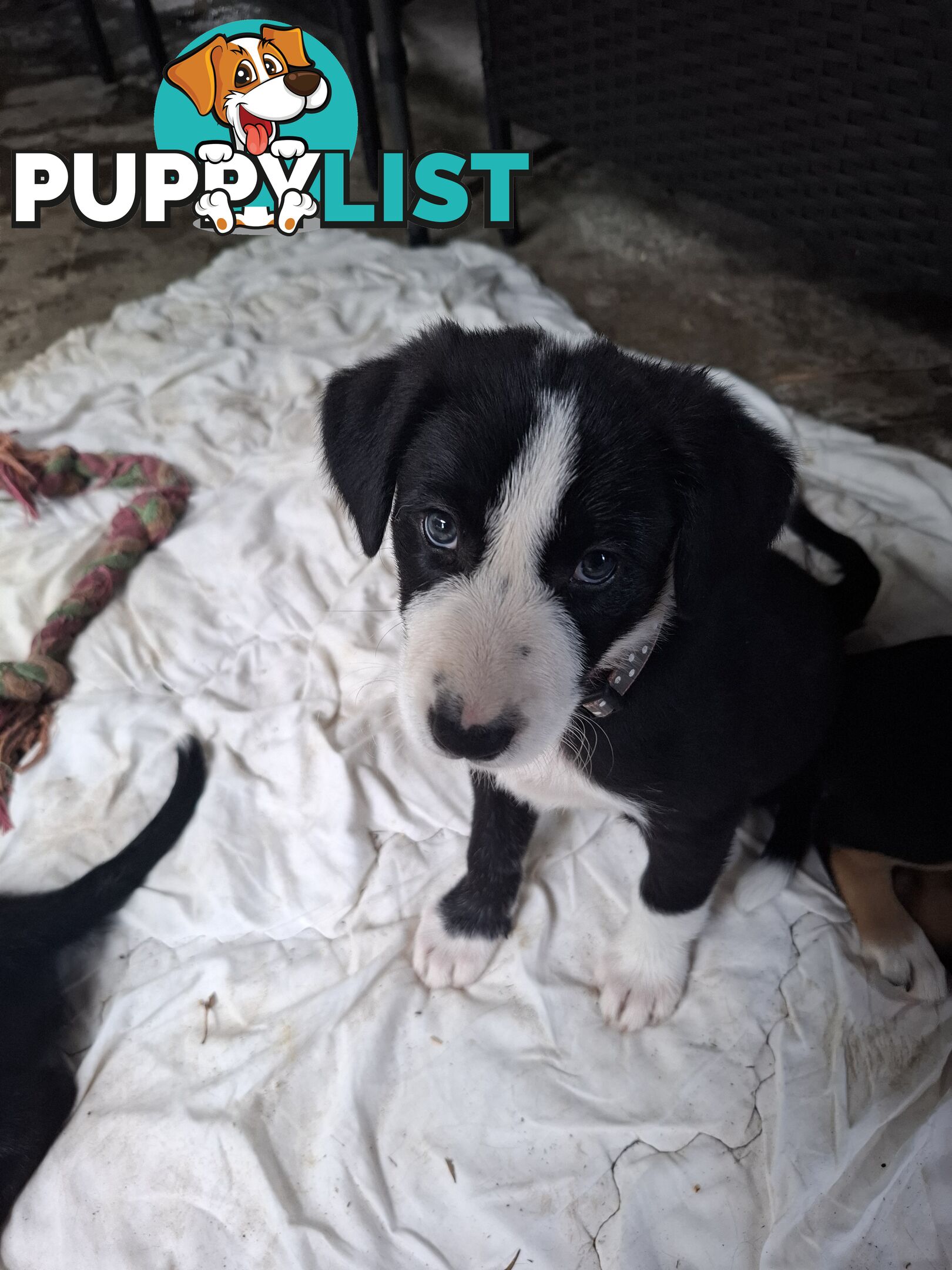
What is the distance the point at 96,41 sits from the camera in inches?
125

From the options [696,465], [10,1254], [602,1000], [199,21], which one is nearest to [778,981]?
[602,1000]

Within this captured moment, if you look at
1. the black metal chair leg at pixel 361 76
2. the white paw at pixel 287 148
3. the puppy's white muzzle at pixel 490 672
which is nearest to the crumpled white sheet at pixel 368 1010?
the puppy's white muzzle at pixel 490 672

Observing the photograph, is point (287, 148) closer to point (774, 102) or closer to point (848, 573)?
point (774, 102)

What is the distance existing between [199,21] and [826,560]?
2.52 meters

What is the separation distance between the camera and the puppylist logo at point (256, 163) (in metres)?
2.73

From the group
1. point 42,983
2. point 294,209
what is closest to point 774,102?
point 294,209

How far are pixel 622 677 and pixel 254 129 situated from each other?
224cm

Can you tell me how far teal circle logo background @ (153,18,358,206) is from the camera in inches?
110

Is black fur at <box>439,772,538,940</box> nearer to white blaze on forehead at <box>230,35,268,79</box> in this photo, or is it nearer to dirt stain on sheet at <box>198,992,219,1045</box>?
dirt stain on sheet at <box>198,992,219,1045</box>

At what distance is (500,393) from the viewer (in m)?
1.29

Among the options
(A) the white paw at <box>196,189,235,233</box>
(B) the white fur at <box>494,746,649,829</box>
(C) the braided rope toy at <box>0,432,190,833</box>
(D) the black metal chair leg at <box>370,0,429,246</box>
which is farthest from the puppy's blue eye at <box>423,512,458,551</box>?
(D) the black metal chair leg at <box>370,0,429,246</box>

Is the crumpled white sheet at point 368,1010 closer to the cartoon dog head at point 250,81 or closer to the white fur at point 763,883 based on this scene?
the white fur at point 763,883

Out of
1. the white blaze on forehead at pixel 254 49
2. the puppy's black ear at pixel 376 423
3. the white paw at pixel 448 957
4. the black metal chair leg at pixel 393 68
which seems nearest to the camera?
the puppy's black ear at pixel 376 423

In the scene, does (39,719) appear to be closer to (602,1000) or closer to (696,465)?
(602,1000)
